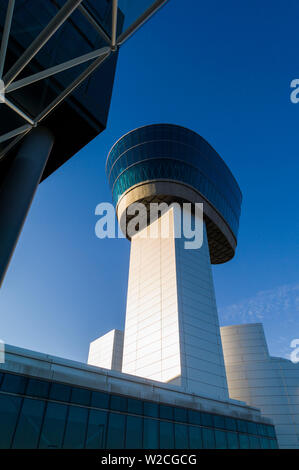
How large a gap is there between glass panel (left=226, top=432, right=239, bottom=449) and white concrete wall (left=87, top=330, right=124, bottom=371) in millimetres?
34347

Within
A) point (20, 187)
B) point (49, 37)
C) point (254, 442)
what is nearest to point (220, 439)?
point (254, 442)

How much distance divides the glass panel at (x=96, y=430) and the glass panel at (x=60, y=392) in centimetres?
191

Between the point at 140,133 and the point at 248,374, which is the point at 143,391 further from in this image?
the point at 140,133

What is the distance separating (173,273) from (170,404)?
1815 centimetres

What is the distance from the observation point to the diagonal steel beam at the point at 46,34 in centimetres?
593

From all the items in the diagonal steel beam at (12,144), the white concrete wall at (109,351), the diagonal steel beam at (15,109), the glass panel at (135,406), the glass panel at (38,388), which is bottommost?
the glass panel at (38,388)

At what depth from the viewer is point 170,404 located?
928 inches

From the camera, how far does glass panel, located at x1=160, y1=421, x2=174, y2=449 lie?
21594mm

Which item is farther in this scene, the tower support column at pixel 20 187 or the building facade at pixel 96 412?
the building facade at pixel 96 412

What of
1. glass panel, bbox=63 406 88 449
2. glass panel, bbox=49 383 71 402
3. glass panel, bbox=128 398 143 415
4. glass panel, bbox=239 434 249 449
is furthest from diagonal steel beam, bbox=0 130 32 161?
glass panel, bbox=239 434 249 449

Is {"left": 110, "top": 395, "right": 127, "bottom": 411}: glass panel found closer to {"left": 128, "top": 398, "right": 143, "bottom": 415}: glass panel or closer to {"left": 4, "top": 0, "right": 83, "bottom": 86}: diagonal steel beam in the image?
{"left": 128, "top": 398, "right": 143, "bottom": 415}: glass panel

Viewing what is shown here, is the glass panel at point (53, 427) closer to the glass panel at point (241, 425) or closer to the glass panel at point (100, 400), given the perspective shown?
the glass panel at point (100, 400)

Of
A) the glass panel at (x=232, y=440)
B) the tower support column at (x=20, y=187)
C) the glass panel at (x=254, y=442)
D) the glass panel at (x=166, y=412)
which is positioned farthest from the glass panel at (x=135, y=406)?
the tower support column at (x=20, y=187)

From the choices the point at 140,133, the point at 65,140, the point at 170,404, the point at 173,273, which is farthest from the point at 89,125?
the point at 140,133
